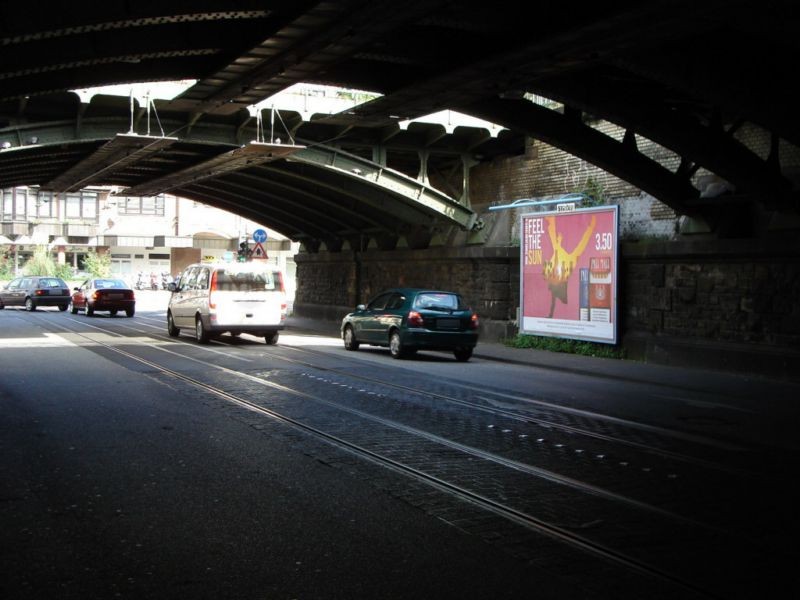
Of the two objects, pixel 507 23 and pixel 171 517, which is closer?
pixel 171 517

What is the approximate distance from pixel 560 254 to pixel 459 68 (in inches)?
344

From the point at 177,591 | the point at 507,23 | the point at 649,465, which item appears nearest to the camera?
the point at 177,591

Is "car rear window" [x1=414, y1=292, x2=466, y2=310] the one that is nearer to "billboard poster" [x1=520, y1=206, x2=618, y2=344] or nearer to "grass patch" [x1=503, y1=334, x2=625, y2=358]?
"billboard poster" [x1=520, y1=206, x2=618, y2=344]

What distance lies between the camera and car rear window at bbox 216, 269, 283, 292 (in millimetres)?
20469

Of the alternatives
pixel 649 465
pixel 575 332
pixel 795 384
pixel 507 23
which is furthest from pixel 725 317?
pixel 649 465

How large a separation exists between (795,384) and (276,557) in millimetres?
12344

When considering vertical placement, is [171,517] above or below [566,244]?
below

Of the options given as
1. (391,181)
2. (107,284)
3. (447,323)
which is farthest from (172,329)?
(107,284)

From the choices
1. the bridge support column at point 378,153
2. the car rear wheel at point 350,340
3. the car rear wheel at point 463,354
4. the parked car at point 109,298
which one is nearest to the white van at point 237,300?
the car rear wheel at point 350,340

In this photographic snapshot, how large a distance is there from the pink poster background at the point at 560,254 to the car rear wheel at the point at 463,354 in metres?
3.04

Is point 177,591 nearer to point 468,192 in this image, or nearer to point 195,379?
point 195,379

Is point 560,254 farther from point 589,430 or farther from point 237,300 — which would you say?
point 589,430

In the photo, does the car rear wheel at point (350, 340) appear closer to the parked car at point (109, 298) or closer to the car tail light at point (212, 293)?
the car tail light at point (212, 293)

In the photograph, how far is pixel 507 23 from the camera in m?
11.5
